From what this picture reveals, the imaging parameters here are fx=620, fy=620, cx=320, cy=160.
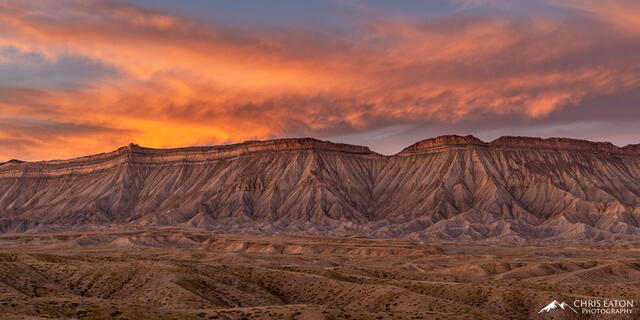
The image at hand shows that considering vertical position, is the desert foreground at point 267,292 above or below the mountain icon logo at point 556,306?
above

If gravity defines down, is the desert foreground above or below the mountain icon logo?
above

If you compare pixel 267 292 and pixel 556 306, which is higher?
pixel 267 292

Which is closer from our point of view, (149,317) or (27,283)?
(149,317)

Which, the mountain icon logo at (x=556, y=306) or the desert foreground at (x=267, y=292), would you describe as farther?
the mountain icon logo at (x=556, y=306)

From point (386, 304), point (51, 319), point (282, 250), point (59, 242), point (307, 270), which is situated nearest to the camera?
point (51, 319)

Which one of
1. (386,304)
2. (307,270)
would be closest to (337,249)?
(307,270)

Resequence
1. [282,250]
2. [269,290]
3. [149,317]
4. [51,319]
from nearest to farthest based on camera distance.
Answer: [51,319] → [149,317] → [269,290] → [282,250]

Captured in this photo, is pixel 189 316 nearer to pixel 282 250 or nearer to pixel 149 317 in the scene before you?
pixel 149 317

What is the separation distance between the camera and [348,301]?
69438 millimetres

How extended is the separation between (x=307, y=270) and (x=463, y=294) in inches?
1007

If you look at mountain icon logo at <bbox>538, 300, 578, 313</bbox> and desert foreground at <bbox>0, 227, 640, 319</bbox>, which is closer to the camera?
desert foreground at <bbox>0, 227, 640, 319</bbox>

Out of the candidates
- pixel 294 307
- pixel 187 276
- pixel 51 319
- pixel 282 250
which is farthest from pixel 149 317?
pixel 282 250

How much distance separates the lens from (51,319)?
4234cm

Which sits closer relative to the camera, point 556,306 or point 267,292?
point 556,306
